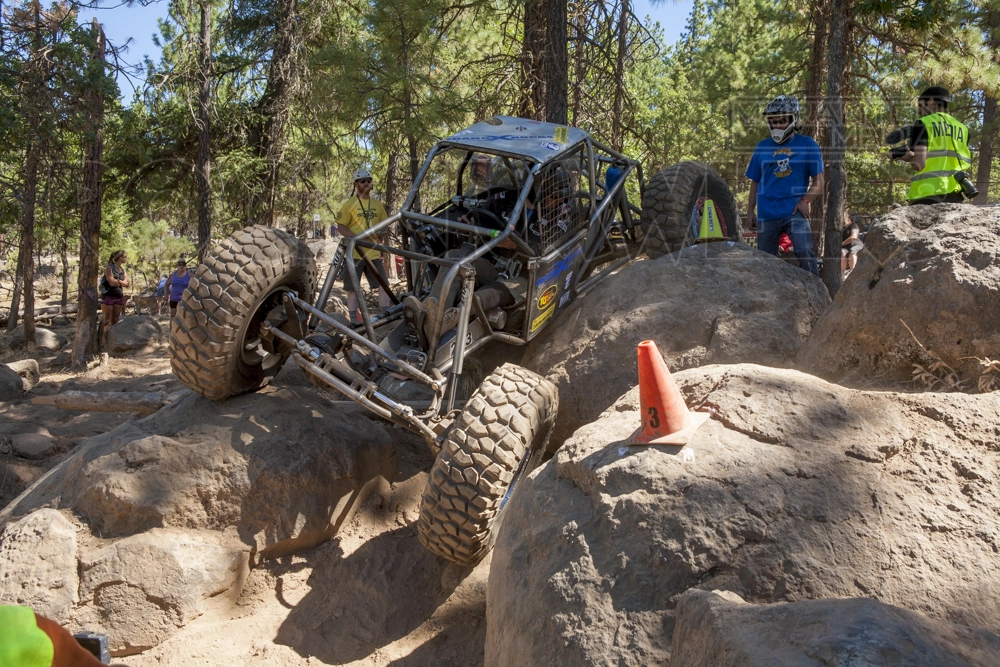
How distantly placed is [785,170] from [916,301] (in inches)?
97.4

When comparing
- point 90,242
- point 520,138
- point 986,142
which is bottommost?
point 90,242

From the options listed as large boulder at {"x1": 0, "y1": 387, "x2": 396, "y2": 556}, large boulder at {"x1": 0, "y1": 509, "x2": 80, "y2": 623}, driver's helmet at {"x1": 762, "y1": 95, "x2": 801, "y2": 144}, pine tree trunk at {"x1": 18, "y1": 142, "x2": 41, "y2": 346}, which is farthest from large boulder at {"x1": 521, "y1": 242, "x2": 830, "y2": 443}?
pine tree trunk at {"x1": 18, "y1": 142, "x2": 41, "y2": 346}

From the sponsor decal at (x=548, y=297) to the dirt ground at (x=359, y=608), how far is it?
1481mm

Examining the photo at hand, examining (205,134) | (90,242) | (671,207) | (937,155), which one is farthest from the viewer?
(205,134)

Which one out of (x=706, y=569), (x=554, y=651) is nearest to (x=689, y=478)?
(x=706, y=569)

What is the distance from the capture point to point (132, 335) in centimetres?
1187

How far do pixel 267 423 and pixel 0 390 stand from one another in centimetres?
541

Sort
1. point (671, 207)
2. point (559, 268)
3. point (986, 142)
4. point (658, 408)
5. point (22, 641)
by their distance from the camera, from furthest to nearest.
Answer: point (986, 142) → point (671, 207) → point (559, 268) → point (658, 408) → point (22, 641)

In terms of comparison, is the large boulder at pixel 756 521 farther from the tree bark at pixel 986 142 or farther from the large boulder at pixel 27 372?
the tree bark at pixel 986 142

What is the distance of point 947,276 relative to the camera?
4.07 m

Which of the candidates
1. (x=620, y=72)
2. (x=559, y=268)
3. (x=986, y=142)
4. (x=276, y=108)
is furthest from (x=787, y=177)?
(x=986, y=142)

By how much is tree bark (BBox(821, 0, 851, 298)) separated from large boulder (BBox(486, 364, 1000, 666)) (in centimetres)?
501

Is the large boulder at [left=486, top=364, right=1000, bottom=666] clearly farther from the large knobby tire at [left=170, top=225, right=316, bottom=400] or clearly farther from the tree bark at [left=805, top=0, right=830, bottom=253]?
the tree bark at [left=805, top=0, right=830, bottom=253]

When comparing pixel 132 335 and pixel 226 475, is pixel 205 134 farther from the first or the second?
pixel 226 475
